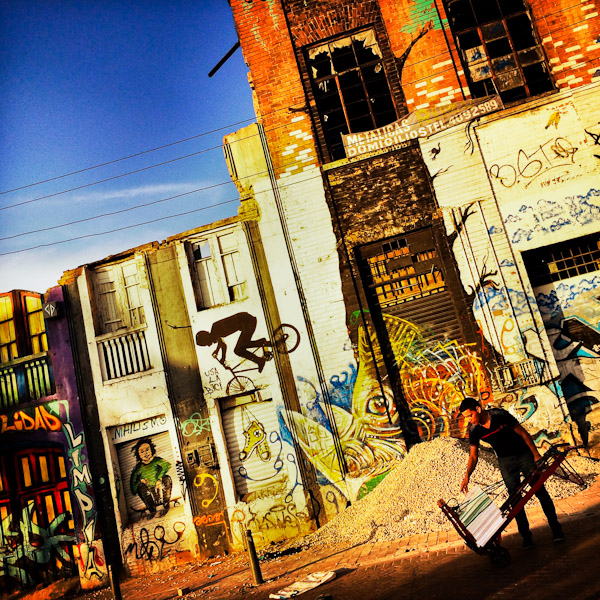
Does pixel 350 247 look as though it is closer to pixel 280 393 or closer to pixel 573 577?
pixel 280 393

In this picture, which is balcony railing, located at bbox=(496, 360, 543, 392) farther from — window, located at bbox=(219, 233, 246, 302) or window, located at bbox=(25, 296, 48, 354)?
window, located at bbox=(25, 296, 48, 354)

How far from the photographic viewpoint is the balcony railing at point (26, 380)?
11.2 metres

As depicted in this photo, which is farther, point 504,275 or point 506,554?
point 504,275

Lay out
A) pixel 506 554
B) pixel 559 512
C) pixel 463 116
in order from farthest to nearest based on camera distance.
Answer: pixel 463 116, pixel 559 512, pixel 506 554

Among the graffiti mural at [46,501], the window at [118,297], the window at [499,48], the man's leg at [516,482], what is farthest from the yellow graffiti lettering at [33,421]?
the window at [499,48]

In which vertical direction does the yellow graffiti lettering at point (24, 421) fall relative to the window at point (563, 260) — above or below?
below

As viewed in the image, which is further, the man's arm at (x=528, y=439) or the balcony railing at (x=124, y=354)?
the balcony railing at (x=124, y=354)

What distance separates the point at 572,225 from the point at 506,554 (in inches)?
261

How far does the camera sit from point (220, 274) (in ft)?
35.1

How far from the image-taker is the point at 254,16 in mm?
10648

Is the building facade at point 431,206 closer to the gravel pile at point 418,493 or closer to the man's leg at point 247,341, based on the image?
the gravel pile at point 418,493

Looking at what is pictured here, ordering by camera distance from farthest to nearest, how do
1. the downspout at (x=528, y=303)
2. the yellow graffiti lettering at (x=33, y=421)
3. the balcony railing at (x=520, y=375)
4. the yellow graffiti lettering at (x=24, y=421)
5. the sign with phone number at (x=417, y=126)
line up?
the yellow graffiti lettering at (x=24, y=421) → the yellow graffiti lettering at (x=33, y=421) → the sign with phone number at (x=417, y=126) → the balcony railing at (x=520, y=375) → the downspout at (x=528, y=303)

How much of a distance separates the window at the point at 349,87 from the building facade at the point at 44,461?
7.63 m

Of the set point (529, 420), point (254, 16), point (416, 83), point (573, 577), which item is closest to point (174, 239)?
point (254, 16)
